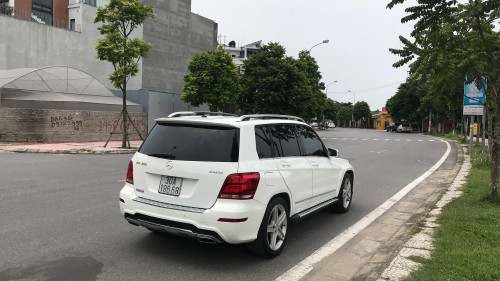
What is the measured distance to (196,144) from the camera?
4328 millimetres

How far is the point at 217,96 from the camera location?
28.8 meters

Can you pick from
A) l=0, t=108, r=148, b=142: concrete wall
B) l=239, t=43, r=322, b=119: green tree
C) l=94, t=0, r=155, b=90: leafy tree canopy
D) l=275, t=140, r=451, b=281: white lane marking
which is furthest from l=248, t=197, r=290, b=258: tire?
l=239, t=43, r=322, b=119: green tree

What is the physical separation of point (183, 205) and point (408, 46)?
206 inches

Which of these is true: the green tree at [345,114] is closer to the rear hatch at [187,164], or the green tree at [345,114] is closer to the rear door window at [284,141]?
the rear door window at [284,141]

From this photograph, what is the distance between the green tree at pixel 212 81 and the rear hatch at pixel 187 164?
24132 mm

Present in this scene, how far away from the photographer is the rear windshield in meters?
4.21

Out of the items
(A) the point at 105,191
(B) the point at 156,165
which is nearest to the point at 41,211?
(A) the point at 105,191

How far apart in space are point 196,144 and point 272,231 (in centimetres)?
136

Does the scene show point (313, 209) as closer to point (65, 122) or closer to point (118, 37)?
point (118, 37)

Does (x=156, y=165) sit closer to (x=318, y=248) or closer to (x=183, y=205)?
(x=183, y=205)

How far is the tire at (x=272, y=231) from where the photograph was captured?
14.1 ft

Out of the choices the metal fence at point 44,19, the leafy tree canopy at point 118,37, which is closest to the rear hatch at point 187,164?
the leafy tree canopy at point 118,37

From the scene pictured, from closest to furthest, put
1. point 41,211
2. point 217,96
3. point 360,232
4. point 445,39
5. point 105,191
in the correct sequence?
point 360,232 → point 41,211 → point 445,39 → point 105,191 → point 217,96

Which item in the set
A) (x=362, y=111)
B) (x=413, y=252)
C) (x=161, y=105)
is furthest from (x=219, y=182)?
(x=362, y=111)
